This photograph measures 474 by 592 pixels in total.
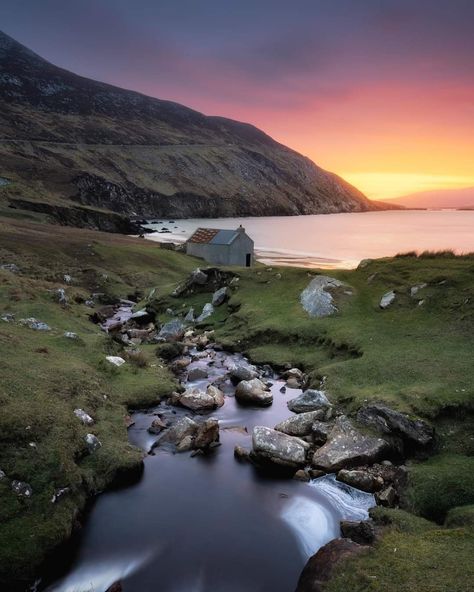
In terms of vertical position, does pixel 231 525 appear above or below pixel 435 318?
below

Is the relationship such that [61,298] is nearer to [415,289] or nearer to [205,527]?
[415,289]

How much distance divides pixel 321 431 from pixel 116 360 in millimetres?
14241

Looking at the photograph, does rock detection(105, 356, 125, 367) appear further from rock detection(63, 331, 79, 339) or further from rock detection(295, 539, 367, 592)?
rock detection(295, 539, 367, 592)

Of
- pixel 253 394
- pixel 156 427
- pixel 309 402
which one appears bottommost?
pixel 156 427

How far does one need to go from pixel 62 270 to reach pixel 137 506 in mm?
49834

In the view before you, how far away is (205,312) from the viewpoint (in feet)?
144

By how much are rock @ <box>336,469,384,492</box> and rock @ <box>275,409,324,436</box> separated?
3710mm

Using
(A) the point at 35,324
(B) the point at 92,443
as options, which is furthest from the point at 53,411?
(A) the point at 35,324

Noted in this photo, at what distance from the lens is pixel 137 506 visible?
56.9 feet

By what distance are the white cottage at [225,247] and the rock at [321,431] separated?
58.7 m

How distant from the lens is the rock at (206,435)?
2130cm

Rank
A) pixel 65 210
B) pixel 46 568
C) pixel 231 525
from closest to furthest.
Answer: pixel 46 568
pixel 231 525
pixel 65 210

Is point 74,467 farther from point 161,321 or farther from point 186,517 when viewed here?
point 161,321

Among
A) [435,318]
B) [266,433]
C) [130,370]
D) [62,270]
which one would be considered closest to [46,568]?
[266,433]
